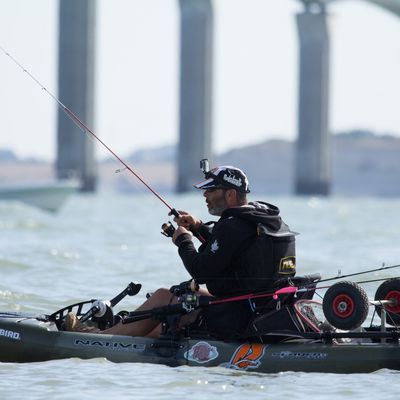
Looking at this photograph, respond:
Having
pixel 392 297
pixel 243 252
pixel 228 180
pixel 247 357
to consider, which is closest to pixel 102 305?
pixel 247 357

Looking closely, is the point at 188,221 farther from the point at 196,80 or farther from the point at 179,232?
the point at 196,80

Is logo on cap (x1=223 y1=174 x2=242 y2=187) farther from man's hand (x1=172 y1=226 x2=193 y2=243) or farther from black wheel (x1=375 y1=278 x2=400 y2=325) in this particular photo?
black wheel (x1=375 y1=278 x2=400 y2=325)

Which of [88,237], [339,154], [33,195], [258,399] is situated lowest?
[258,399]

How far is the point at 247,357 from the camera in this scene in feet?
30.2

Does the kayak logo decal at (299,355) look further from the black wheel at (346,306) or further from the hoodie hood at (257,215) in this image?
the hoodie hood at (257,215)

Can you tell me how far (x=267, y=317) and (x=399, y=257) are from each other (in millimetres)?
12855

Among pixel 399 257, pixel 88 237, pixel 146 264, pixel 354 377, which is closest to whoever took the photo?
pixel 354 377

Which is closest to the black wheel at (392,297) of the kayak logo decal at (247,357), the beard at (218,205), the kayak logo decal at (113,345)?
the kayak logo decal at (247,357)

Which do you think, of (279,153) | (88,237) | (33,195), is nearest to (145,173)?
(279,153)

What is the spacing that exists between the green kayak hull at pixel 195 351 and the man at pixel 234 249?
179 millimetres

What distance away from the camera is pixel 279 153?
12650 cm

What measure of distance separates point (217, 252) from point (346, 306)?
34.7 inches

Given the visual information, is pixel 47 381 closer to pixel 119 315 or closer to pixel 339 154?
pixel 119 315

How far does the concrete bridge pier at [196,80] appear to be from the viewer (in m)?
72.2
